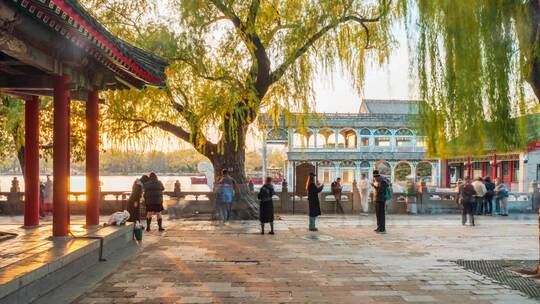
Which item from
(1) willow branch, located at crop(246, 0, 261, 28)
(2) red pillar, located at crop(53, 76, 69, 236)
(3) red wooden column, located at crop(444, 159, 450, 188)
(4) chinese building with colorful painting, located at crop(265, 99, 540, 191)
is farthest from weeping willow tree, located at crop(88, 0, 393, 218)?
(3) red wooden column, located at crop(444, 159, 450, 188)

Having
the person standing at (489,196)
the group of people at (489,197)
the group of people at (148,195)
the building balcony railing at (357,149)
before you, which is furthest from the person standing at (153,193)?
the building balcony railing at (357,149)

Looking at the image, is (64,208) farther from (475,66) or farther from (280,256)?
(475,66)

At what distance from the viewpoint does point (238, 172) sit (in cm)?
1553

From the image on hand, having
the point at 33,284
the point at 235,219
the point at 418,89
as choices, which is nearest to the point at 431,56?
the point at 418,89

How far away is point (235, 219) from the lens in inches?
612

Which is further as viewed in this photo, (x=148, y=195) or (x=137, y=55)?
(x=148, y=195)

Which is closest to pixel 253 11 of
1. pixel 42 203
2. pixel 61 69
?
pixel 61 69

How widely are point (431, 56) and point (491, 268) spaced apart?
137 inches

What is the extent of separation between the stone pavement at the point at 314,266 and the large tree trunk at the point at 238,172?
1.76 m

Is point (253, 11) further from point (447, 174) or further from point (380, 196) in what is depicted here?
point (447, 174)

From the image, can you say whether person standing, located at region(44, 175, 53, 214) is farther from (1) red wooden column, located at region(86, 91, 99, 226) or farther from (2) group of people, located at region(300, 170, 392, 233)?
(2) group of people, located at region(300, 170, 392, 233)

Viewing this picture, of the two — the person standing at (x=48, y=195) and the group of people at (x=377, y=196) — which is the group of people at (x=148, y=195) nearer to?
the group of people at (x=377, y=196)

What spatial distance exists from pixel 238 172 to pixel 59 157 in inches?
310

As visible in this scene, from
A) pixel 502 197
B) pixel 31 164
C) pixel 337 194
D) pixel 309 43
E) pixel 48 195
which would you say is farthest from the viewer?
pixel 337 194
